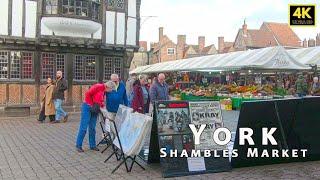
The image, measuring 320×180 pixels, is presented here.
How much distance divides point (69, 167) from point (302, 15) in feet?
15.2

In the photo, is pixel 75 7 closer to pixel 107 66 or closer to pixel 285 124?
pixel 107 66

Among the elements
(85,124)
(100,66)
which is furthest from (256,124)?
(100,66)

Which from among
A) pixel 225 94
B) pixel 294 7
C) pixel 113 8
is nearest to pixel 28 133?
pixel 294 7

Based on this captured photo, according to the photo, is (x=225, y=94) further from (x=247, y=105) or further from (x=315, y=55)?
(x=247, y=105)

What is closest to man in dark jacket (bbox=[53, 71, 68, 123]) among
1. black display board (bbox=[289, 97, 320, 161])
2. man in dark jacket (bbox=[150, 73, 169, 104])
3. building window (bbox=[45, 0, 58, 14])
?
building window (bbox=[45, 0, 58, 14])

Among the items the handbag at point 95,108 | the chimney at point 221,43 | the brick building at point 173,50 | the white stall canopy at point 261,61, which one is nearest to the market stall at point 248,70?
the white stall canopy at point 261,61

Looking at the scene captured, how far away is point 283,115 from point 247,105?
32.1 inches

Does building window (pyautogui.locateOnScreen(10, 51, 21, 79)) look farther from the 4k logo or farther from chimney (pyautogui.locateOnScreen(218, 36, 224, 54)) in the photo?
chimney (pyautogui.locateOnScreen(218, 36, 224, 54))

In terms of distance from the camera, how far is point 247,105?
24.3 ft

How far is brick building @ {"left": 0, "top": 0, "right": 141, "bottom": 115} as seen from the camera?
18.4 meters

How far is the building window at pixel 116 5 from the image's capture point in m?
20.7

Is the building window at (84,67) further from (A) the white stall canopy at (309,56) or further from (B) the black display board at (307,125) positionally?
(B) the black display board at (307,125)

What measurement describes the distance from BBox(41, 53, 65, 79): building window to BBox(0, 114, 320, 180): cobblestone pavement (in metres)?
8.88

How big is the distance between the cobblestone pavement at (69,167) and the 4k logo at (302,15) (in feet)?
8.62
